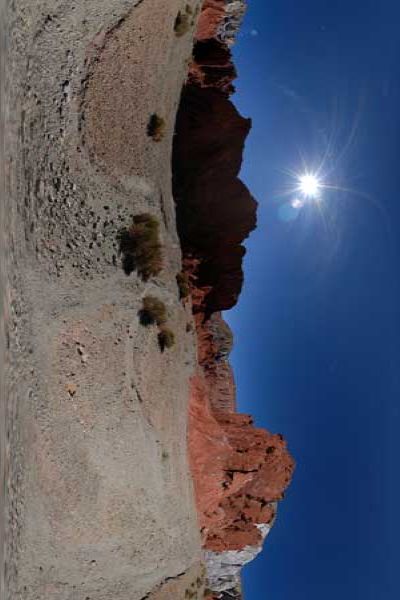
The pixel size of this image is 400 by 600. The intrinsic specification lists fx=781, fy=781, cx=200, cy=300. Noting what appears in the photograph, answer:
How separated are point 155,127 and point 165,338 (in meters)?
7.07

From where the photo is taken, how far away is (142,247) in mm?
24188

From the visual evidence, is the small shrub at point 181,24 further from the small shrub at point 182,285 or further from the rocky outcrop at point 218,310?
the small shrub at point 182,285

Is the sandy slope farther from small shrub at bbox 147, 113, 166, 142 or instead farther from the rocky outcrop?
the rocky outcrop

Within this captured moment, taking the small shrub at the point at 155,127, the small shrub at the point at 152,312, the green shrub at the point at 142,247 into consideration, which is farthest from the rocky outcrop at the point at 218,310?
the small shrub at the point at 152,312

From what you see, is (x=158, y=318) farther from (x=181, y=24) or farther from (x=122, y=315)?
(x=181, y=24)

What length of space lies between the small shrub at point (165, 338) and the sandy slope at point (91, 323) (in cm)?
48

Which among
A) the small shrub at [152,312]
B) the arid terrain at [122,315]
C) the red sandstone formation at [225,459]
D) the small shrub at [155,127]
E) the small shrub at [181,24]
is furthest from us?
the red sandstone formation at [225,459]

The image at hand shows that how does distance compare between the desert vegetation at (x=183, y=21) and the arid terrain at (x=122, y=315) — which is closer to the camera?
the arid terrain at (x=122, y=315)

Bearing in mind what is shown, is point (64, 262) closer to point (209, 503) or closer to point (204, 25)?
point (209, 503)

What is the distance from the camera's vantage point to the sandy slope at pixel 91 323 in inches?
753

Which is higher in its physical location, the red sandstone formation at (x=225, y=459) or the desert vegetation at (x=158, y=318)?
the desert vegetation at (x=158, y=318)

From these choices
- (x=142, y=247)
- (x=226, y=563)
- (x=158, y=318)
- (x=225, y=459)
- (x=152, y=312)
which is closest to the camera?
(x=142, y=247)

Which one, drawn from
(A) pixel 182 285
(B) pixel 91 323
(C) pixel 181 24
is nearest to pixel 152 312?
(A) pixel 182 285

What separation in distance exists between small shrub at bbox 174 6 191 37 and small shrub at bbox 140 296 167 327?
9.91 meters
